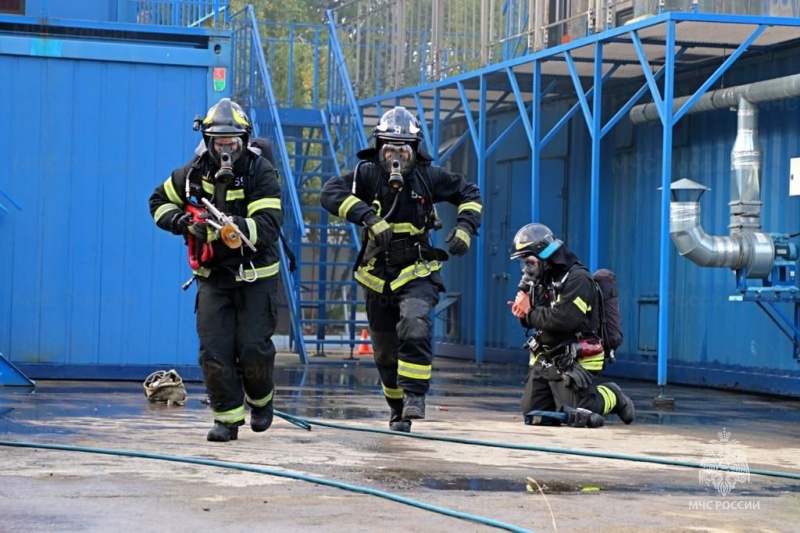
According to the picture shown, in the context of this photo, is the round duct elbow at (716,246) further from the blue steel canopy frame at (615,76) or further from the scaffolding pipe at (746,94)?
the scaffolding pipe at (746,94)

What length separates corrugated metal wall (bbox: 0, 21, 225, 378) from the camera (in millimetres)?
13195

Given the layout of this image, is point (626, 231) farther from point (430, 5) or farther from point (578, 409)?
point (578, 409)

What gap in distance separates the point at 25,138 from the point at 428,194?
18.5 feet

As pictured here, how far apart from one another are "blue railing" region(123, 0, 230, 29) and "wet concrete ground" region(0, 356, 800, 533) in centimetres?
493

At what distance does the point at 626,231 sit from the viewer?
17234 mm

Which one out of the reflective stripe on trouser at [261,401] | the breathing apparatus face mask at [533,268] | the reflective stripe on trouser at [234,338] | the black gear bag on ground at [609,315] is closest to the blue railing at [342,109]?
the black gear bag on ground at [609,315]

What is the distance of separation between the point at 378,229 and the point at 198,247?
3.76 ft

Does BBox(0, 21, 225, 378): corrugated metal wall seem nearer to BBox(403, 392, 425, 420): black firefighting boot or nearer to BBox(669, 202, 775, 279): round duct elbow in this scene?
BBox(669, 202, 775, 279): round duct elbow

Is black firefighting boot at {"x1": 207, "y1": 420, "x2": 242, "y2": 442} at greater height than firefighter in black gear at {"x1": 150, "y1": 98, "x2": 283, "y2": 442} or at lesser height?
lesser

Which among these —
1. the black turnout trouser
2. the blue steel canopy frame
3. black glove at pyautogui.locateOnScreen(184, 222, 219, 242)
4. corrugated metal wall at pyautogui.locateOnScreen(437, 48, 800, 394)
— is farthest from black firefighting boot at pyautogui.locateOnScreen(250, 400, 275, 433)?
corrugated metal wall at pyautogui.locateOnScreen(437, 48, 800, 394)

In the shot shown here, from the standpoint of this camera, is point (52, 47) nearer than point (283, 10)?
Yes

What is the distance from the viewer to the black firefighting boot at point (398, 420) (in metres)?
8.80

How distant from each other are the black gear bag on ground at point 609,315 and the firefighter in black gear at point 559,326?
15 cm

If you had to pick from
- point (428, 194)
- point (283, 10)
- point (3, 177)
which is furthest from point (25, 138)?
point (283, 10)
